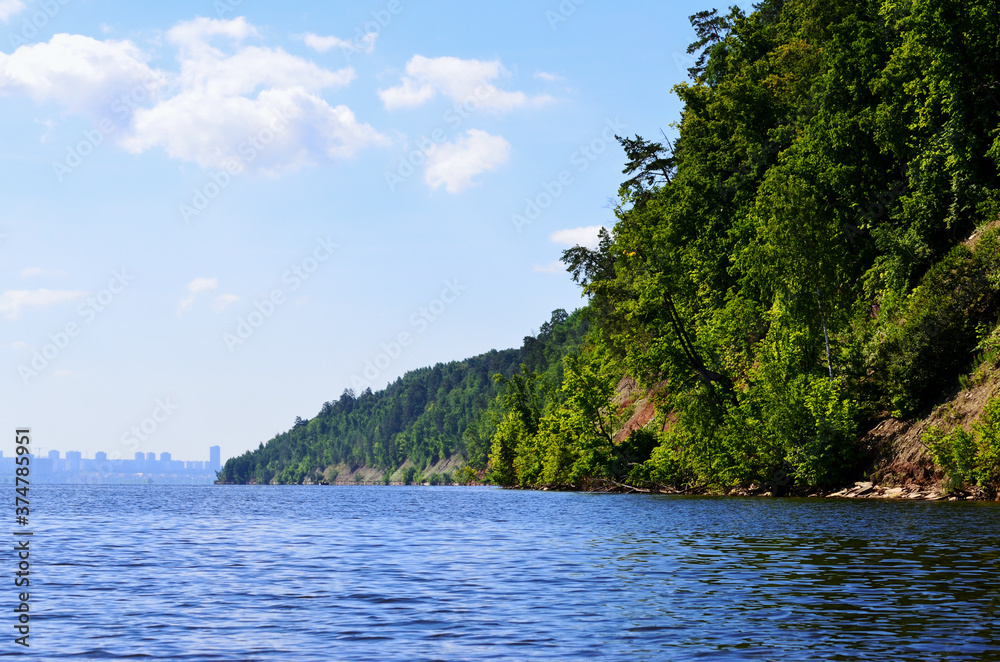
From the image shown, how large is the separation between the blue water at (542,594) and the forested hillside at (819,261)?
17.0 meters

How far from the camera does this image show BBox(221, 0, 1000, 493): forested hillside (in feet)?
165

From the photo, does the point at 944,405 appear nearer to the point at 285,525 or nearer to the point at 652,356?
the point at 652,356

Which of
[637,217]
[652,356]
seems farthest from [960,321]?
[637,217]

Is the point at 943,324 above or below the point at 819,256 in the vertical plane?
below

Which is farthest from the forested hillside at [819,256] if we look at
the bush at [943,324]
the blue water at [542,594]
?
the blue water at [542,594]

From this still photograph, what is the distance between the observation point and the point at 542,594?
18375 mm

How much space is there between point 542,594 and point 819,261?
142 ft

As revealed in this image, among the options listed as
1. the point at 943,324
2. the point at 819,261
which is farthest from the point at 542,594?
the point at 819,261

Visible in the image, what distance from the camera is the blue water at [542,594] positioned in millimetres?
13188

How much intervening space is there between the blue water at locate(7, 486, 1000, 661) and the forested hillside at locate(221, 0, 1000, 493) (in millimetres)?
17012

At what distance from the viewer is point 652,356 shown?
65.8 meters

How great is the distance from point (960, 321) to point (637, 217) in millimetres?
35293

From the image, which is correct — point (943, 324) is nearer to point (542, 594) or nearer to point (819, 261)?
point (819, 261)

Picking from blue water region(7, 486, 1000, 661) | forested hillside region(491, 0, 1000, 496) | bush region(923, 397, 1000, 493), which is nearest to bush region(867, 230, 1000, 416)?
forested hillside region(491, 0, 1000, 496)
